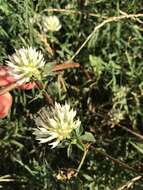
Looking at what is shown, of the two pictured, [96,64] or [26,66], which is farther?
[96,64]

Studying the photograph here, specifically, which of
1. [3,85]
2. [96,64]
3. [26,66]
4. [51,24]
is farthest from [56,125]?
[51,24]

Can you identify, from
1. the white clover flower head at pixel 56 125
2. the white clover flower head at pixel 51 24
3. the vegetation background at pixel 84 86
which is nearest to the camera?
the white clover flower head at pixel 56 125

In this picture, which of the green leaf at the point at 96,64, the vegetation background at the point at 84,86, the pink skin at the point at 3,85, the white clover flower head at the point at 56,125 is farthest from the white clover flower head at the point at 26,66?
the green leaf at the point at 96,64

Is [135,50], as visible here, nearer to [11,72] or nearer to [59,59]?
[59,59]

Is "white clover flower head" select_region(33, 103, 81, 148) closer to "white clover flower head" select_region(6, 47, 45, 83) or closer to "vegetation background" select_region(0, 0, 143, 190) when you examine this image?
"white clover flower head" select_region(6, 47, 45, 83)

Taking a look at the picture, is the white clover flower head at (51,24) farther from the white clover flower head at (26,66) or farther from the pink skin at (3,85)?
the white clover flower head at (26,66)

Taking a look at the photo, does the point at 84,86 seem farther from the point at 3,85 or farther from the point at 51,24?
the point at 3,85
